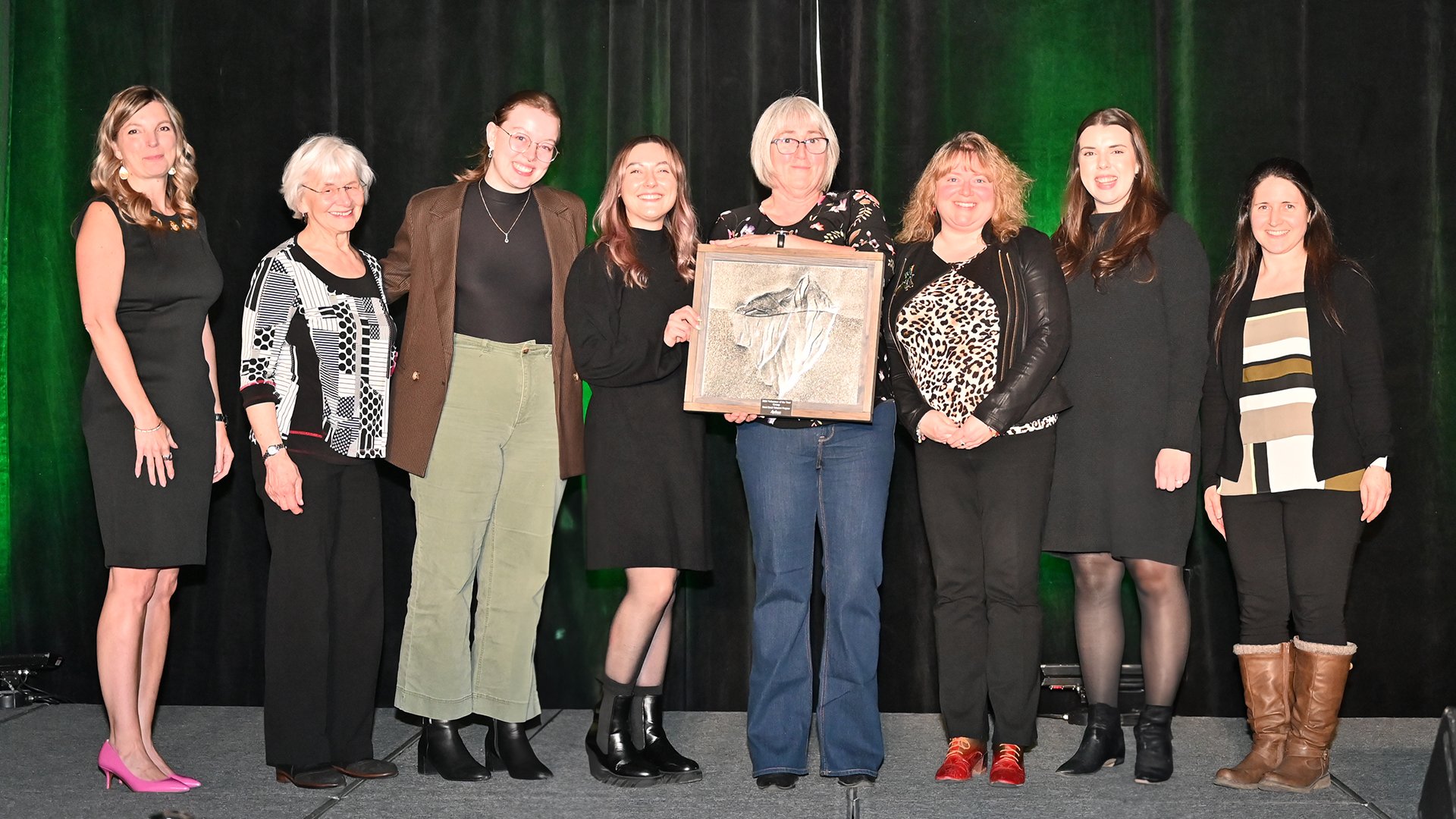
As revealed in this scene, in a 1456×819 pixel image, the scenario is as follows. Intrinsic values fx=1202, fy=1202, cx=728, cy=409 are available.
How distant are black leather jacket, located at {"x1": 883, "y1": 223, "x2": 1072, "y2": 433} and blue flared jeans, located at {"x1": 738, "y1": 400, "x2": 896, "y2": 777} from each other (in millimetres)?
221

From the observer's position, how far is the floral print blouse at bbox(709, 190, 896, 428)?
310 centimetres

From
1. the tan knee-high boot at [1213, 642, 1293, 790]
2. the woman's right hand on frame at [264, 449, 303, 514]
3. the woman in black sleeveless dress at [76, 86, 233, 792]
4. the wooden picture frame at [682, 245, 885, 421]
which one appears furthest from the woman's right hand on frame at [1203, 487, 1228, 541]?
the woman in black sleeveless dress at [76, 86, 233, 792]

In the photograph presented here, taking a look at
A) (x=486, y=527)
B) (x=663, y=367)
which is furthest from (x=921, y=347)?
(x=486, y=527)

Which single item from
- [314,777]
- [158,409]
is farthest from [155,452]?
[314,777]

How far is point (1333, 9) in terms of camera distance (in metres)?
4.03

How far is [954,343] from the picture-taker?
3.12 meters

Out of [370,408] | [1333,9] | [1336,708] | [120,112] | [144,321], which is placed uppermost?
[1333,9]

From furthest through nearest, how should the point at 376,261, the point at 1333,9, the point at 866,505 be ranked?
the point at 1333,9, the point at 376,261, the point at 866,505

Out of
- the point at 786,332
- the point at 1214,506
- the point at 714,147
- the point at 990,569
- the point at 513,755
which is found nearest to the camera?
the point at 786,332

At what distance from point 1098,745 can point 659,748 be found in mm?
1189

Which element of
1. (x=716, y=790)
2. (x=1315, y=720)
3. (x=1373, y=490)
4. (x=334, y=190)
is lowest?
(x=716, y=790)

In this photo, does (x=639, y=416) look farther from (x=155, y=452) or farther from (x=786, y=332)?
(x=155, y=452)

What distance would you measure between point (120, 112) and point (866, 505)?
7.17 ft

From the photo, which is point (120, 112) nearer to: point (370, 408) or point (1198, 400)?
point (370, 408)
